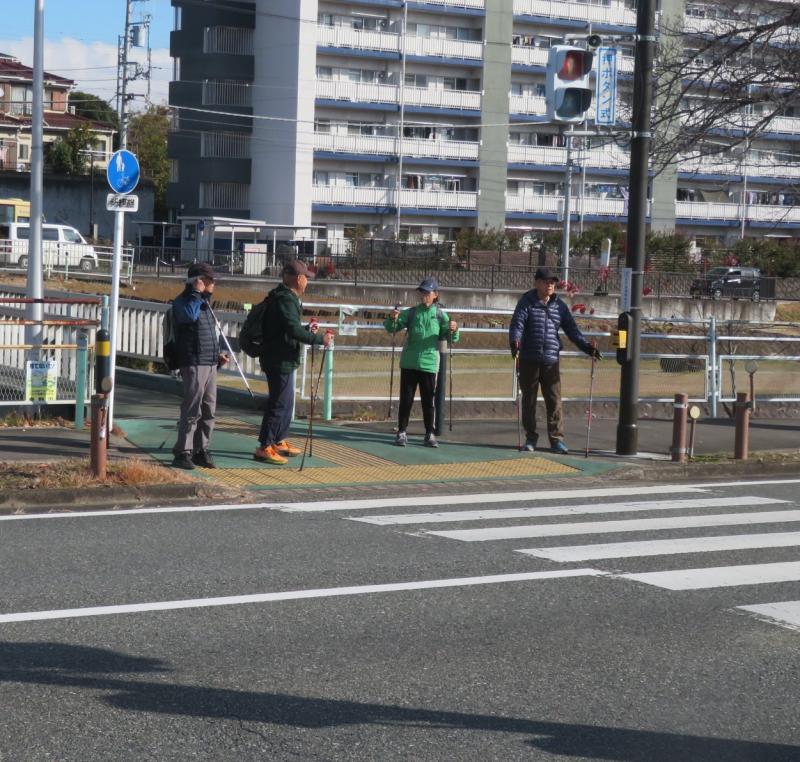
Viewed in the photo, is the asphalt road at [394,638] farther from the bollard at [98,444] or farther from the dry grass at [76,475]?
the bollard at [98,444]

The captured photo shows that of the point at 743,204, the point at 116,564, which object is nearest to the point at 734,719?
the point at 116,564

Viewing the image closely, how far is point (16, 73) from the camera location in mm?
96188

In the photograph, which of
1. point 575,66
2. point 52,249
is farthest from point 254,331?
point 52,249

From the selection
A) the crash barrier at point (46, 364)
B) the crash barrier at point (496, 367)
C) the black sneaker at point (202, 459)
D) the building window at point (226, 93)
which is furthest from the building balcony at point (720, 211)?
the black sneaker at point (202, 459)

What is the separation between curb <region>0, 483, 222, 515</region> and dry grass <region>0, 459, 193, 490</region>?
0.08m

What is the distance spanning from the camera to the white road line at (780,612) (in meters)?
7.38

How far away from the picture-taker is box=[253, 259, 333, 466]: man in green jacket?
41.2 feet

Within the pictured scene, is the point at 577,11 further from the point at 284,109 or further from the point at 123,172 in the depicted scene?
the point at 123,172

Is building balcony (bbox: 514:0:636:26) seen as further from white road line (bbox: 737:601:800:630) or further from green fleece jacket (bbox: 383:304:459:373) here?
white road line (bbox: 737:601:800:630)

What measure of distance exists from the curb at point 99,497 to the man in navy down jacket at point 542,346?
451 cm

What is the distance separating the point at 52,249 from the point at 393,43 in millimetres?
25802

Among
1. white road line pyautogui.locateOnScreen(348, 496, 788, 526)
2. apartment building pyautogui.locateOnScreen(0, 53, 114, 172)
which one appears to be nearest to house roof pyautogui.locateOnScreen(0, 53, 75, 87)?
apartment building pyautogui.locateOnScreen(0, 53, 114, 172)

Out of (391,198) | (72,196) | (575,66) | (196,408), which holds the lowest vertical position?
(196,408)

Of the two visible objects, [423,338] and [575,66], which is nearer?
[575,66]
